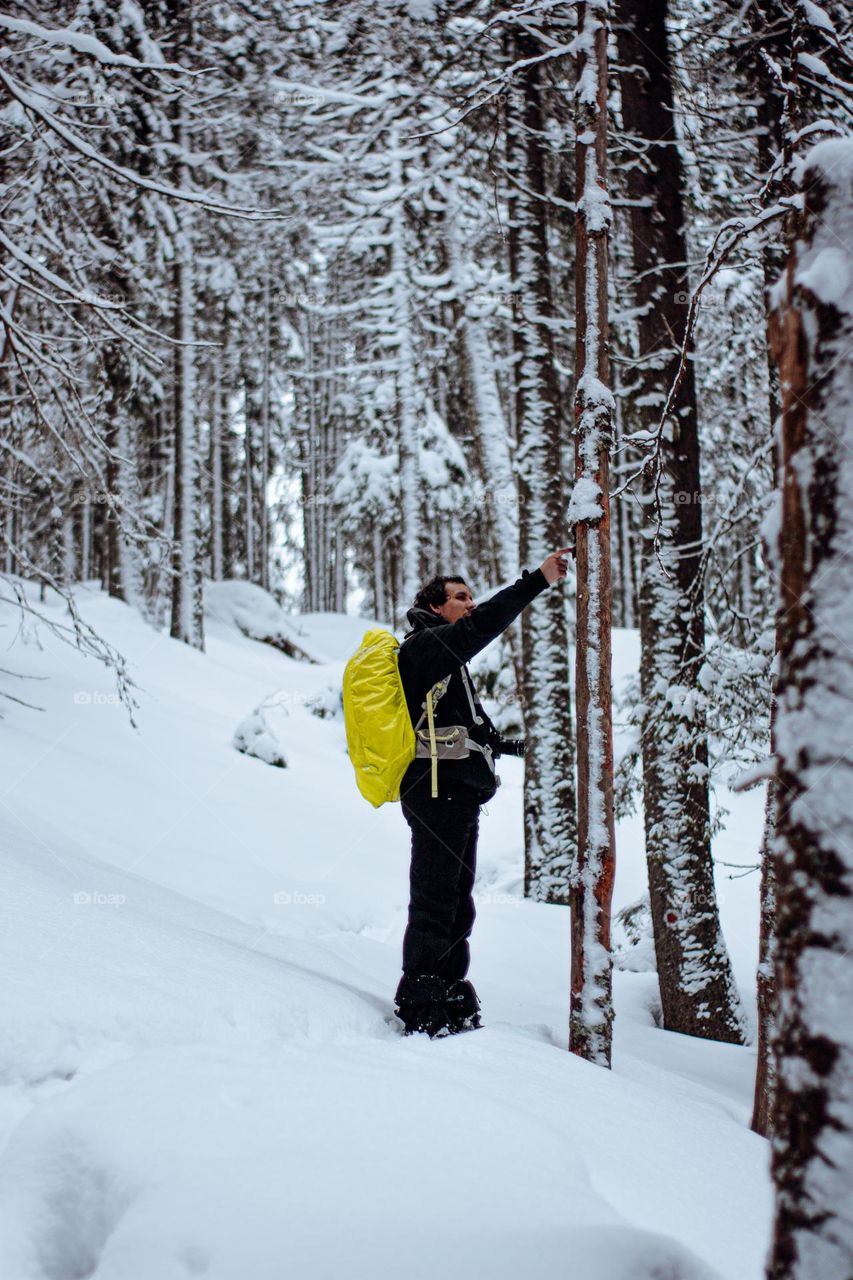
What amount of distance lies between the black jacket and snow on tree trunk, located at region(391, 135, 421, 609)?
9.39 metres

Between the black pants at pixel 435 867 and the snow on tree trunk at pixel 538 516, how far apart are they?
383 centimetres

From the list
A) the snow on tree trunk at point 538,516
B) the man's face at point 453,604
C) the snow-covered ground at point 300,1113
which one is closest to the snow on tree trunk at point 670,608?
the snow-covered ground at point 300,1113

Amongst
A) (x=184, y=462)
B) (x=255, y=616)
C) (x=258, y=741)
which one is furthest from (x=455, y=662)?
(x=255, y=616)

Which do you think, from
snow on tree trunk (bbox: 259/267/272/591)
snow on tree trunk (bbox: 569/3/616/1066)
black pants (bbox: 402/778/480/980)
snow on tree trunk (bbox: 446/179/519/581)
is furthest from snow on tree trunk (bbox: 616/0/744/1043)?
snow on tree trunk (bbox: 259/267/272/591)

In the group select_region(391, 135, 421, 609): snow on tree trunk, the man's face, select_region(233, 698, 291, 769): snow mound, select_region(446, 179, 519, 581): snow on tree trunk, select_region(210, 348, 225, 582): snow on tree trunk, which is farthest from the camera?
select_region(210, 348, 225, 582): snow on tree trunk

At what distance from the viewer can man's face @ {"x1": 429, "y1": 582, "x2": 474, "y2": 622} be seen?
4035 mm

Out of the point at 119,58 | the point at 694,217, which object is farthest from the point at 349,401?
the point at 119,58

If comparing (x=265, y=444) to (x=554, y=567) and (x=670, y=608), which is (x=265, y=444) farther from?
(x=554, y=567)

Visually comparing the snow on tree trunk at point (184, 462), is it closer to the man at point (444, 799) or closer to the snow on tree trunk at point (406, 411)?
the snow on tree trunk at point (406, 411)

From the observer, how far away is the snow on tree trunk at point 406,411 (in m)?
13.6

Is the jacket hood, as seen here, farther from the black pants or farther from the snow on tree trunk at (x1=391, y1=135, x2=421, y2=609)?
the snow on tree trunk at (x1=391, y1=135, x2=421, y2=609)

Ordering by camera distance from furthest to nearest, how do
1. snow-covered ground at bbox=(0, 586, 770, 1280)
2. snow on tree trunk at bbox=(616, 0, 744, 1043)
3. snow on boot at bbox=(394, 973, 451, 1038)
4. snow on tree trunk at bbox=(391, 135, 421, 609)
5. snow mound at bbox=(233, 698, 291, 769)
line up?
snow on tree trunk at bbox=(391, 135, 421, 609) < snow mound at bbox=(233, 698, 291, 769) < snow on tree trunk at bbox=(616, 0, 744, 1043) < snow on boot at bbox=(394, 973, 451, 1038) < snow-covered ground at bbox=(0, 586, 770, 1280)

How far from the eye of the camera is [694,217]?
775 cm

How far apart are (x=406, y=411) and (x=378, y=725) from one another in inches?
Answer: 450
